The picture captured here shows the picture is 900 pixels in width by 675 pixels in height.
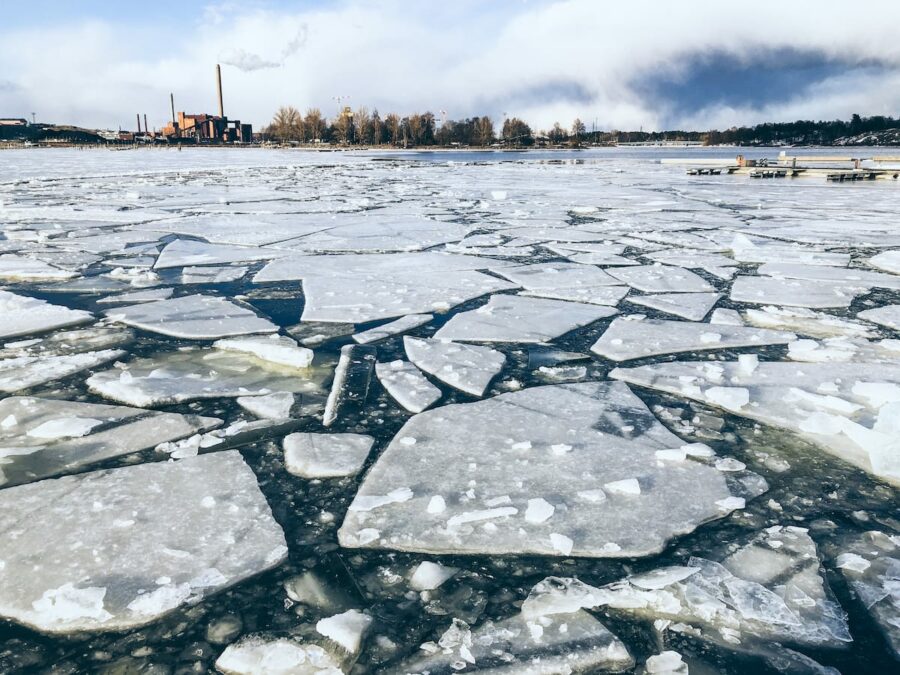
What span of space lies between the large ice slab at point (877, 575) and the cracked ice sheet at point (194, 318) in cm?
187

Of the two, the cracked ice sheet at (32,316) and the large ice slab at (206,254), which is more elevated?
the large ice slab at (206,254)

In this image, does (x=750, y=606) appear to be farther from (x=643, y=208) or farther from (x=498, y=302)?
(x=643, y=208)

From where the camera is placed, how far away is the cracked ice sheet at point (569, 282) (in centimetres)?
281

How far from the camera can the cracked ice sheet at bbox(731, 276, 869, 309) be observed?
271 cm

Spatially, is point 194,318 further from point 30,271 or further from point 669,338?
point 669,338

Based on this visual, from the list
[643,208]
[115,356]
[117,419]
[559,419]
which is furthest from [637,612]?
[643,208]

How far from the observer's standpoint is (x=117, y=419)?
4.99 ft

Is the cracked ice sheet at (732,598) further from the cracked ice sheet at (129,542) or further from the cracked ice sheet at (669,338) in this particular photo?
the cracked ice sheet at (669,338)

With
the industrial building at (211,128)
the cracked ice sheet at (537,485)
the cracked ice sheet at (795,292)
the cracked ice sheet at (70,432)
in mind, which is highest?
the industrial building at (211,128)

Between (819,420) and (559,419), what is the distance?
0.65m

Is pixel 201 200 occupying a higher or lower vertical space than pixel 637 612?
higher

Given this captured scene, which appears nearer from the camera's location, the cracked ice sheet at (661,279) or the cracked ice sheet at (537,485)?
the cracked ice sheet at (537,485)

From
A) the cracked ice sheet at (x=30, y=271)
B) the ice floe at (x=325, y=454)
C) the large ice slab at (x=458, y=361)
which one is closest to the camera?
the ice floe at (x=325, y=454)

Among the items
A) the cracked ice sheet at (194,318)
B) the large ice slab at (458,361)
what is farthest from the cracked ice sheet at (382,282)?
the large ice slab at (458,361)
